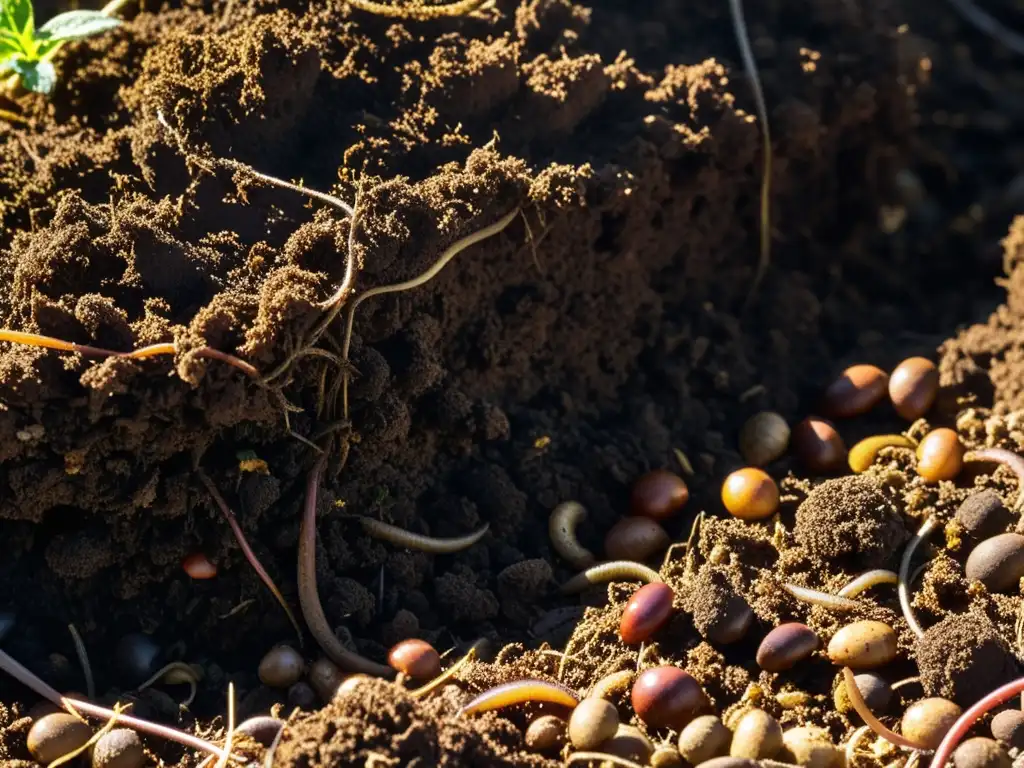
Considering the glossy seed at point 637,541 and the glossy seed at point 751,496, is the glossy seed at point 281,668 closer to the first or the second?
the glossy seed at point 637,541

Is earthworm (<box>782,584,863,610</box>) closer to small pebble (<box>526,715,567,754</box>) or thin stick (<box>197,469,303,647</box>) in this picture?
small pebble (<box>526,715,567,754</box>)

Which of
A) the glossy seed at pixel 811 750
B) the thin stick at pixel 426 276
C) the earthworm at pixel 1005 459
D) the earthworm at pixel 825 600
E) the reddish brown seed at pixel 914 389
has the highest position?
the thin stick at pixel 426 276

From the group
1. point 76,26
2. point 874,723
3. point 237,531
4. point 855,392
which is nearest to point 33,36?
point 76,26

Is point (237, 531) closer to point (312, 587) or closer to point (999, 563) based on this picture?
point (312, 587)

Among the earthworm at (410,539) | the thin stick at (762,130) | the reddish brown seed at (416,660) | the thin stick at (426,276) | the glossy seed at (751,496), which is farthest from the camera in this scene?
the thin stick at (762,130)

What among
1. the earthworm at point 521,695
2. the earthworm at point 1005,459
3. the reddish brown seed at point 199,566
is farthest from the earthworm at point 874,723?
the reddish brown seed at point 199,566

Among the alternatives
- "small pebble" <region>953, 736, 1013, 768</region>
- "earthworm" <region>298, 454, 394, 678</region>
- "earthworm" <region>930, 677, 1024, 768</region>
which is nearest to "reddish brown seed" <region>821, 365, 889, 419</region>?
"earthworm" <region>930, 677, 1024, 768</region>

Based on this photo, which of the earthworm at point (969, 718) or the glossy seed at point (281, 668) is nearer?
the earthworm at point (969, 718)
